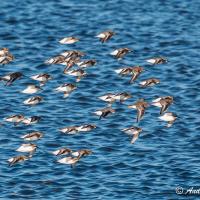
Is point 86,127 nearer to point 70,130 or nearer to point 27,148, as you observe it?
point 70,130

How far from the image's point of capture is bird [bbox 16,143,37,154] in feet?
169

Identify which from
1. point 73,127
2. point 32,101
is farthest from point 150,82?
point 32,101

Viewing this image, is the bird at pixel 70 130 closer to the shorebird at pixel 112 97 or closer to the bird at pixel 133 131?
the bird at pixel 133 131

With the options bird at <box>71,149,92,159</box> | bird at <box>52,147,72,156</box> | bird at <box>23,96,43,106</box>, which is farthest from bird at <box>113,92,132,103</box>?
bird at <box>52,147,72,156</box>

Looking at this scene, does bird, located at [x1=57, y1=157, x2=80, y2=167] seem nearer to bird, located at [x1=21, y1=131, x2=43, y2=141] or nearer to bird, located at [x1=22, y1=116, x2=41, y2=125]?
bird, located at [x1=21, y1=131, x2=43, y2=141]

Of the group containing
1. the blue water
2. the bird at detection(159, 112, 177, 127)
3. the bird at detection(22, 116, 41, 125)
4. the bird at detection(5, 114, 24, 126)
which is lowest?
the blue water

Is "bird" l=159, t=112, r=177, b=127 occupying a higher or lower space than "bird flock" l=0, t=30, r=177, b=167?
lower

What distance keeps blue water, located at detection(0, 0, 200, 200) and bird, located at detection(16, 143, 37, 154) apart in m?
0.68

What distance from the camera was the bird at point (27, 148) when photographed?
169 feet

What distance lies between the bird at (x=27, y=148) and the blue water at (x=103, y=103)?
0.68 metres

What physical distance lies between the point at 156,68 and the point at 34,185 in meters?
20.3

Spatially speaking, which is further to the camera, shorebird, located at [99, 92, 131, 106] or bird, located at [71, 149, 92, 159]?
shorebird, located at [99, 92, 131, 106]

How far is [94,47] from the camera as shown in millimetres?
72250

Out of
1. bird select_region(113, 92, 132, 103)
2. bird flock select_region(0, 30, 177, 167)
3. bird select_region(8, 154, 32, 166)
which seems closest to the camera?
bird select_region(8, 154, 32, 166)
